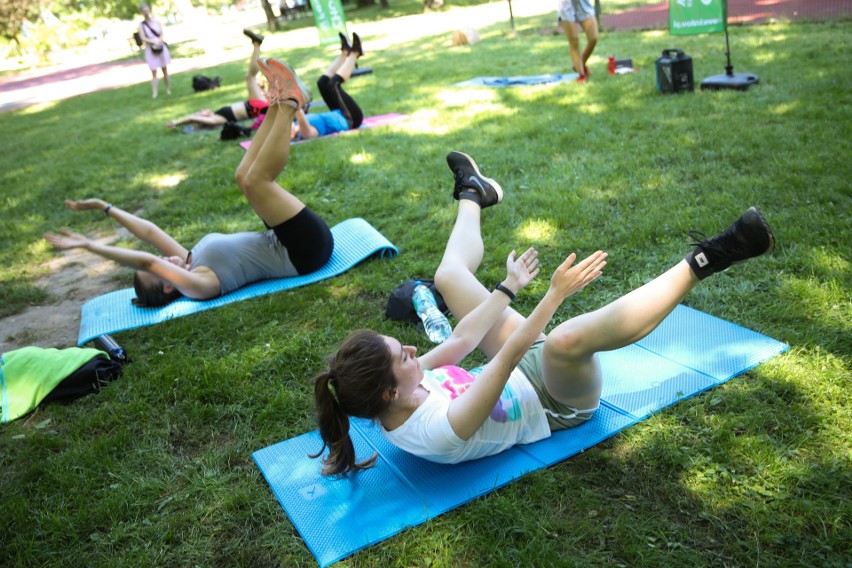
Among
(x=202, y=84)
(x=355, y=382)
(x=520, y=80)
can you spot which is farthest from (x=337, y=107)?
(x=355, y=382)

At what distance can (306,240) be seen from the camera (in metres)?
4.62

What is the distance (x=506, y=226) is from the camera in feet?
16.7

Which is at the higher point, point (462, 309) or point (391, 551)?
point (462, 309)

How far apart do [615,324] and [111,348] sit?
303 centimetres

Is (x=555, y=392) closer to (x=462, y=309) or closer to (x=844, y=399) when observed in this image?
(x=462, y=309)

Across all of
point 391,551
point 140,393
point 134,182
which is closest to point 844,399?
point 391,551

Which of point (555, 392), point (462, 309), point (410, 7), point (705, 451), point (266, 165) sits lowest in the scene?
point (705, 451)

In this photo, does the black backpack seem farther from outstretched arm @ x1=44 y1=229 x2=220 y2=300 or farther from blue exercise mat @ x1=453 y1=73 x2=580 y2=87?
outstretched arm @ x1=44 y1=229 x2=220 y2=300

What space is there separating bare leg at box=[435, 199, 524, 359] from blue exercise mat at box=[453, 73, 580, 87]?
245 inches

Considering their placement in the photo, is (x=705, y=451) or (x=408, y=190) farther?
(x=408, y=190)

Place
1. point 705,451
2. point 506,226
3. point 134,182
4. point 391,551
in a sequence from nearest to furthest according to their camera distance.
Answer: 1. point 391,551
2. point 705,451
3. point 506,226
4. point 134,182

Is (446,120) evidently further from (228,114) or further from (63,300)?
(63,300)

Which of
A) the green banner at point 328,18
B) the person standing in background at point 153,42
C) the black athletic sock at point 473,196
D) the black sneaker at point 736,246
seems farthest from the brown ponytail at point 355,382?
the person standing in background at point 153,42

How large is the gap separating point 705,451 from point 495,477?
84cm
